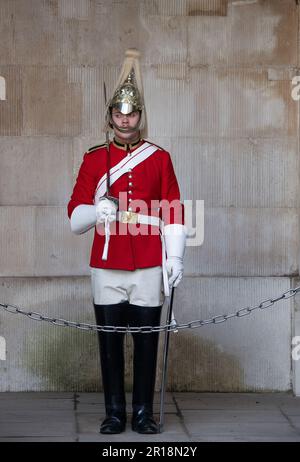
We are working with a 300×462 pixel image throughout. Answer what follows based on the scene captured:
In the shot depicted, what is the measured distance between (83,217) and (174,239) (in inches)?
19.7

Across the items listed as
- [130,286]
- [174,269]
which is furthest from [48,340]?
[174,269]

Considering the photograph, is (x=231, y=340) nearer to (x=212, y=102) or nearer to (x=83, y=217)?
(x=212, y=102)

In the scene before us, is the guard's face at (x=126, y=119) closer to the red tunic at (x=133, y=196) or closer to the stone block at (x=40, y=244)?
the red tunic at (x=133, y=196)

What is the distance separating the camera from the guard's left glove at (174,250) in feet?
22.0

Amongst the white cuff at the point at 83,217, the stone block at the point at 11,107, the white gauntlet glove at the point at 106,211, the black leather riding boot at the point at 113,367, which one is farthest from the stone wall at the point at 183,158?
the white gauntlet glove at the point at 106,211

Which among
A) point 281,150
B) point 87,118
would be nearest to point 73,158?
point 87,118

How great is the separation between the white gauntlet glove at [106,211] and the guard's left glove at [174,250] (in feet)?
1.09

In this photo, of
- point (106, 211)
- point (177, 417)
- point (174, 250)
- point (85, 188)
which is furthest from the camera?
point (177, 417)

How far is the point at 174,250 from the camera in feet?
22.1

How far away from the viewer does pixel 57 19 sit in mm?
8062

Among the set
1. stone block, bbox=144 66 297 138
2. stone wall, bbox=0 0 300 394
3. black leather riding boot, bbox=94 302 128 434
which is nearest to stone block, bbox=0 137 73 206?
stone wall, bbox=0 0 300 394

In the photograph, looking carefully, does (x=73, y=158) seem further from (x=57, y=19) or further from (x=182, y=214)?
(x=182, y=214)

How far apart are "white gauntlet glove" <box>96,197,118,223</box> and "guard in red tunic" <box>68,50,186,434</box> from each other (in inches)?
2.0

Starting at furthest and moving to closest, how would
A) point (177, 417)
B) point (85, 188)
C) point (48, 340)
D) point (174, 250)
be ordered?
point (48, 340) → point (177, 417) → point (85, 188) → point (174, 250)
